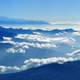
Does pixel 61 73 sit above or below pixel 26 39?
below

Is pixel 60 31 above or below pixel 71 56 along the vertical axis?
above

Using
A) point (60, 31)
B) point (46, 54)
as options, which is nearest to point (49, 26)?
point (60, 31)

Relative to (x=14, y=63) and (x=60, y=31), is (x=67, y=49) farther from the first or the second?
(x=14, y=63)

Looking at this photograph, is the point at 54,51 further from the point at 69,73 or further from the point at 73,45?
the point at 69,73

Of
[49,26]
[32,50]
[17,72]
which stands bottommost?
[17,72]

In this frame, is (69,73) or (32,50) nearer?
(32,50)

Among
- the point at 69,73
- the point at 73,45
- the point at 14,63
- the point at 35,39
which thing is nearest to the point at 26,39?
the point at 35,39
